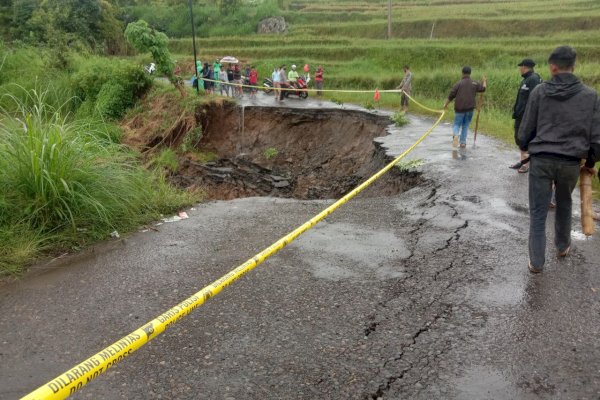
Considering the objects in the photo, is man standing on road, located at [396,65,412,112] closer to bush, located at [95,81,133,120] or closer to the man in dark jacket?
bush, located at [95,81,133,120]

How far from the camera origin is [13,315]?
398cm

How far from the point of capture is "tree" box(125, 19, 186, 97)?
51.4ft

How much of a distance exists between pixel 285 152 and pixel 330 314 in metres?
12.6

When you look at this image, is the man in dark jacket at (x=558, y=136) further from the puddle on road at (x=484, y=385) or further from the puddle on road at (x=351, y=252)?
the puddle on road at (x=484, y=385)

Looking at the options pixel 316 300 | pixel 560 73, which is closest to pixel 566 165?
pixel 560 73

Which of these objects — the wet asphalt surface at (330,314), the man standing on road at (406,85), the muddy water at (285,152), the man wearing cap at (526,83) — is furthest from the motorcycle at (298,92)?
the wet asphalt surface at (330,314)

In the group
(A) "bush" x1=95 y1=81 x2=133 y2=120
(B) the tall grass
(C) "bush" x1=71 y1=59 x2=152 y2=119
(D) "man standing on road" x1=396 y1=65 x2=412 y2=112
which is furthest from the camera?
(C) "bush" x1=71 y1=59 x2=152 y2=119

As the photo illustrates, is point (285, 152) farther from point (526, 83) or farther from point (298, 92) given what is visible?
point (526, 83)

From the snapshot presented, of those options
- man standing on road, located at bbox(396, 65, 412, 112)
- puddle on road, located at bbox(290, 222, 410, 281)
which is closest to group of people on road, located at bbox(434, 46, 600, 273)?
puddle on road, located at bbox(290, 222, 410, 281)

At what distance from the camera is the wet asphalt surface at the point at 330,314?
3.06 metres

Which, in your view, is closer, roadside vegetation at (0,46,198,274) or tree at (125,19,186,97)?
roadside vegetation at (0,46,198,274)

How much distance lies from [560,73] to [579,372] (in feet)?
8.14

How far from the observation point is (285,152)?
16.2m

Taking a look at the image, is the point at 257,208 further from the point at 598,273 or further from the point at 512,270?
the point at 598,273
